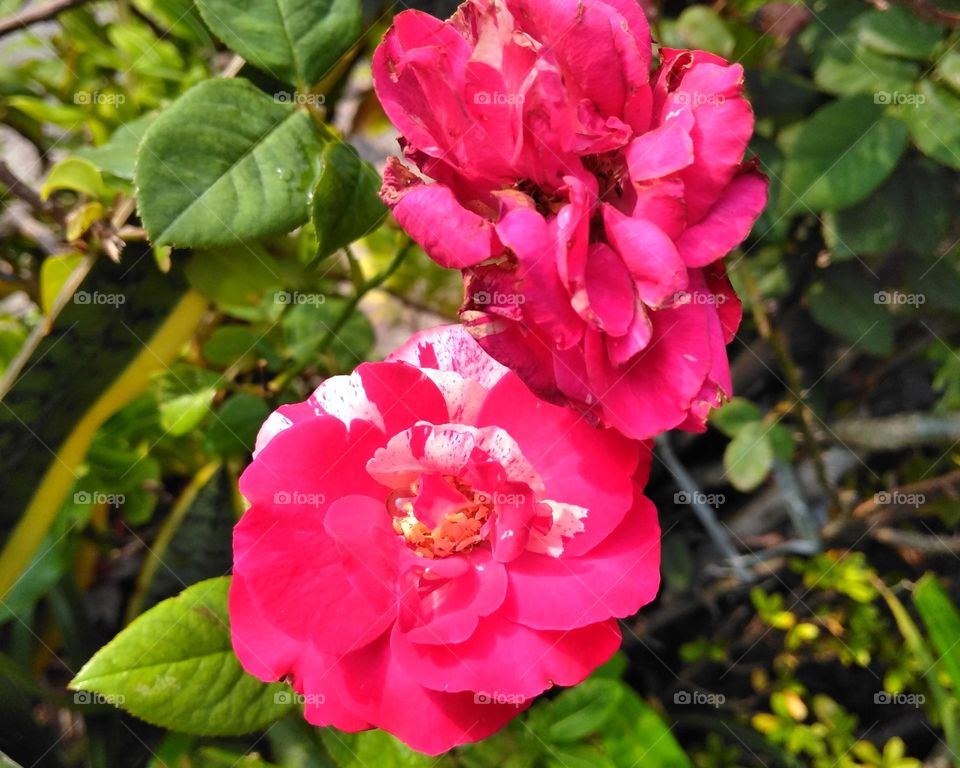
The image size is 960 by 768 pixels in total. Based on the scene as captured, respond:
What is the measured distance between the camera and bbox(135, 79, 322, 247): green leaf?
0.47 m

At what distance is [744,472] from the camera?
3.04 feet

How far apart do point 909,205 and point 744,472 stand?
36cm

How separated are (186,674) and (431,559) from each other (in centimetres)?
23

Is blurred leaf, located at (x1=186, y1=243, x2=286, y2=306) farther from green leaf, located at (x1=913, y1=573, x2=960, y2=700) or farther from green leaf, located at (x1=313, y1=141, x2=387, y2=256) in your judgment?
green leaf, located at (x1=913, y1=573, x2=960, y2=700)

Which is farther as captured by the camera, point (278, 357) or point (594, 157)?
point (278, 357)

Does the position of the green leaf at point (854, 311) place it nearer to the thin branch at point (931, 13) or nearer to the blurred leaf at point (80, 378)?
the thin branch at point (931, 13)

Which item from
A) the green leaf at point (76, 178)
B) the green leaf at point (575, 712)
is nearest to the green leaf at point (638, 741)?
the green leaf at point (575, 712)

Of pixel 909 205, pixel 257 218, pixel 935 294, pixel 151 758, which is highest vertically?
pixel 257 218

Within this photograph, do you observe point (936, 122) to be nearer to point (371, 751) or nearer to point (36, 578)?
point (371, 751)

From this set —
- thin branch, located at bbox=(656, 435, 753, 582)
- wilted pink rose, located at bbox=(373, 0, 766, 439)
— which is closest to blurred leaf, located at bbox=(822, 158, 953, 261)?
thin branch, located at bbox=(656, 435, 753, 582)

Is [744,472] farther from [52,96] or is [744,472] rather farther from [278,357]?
[52,96]

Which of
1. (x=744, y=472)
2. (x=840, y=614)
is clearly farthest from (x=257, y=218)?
(x=840, y=614)

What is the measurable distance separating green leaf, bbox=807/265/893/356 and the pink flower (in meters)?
0.62

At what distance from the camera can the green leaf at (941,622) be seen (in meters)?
0.81
